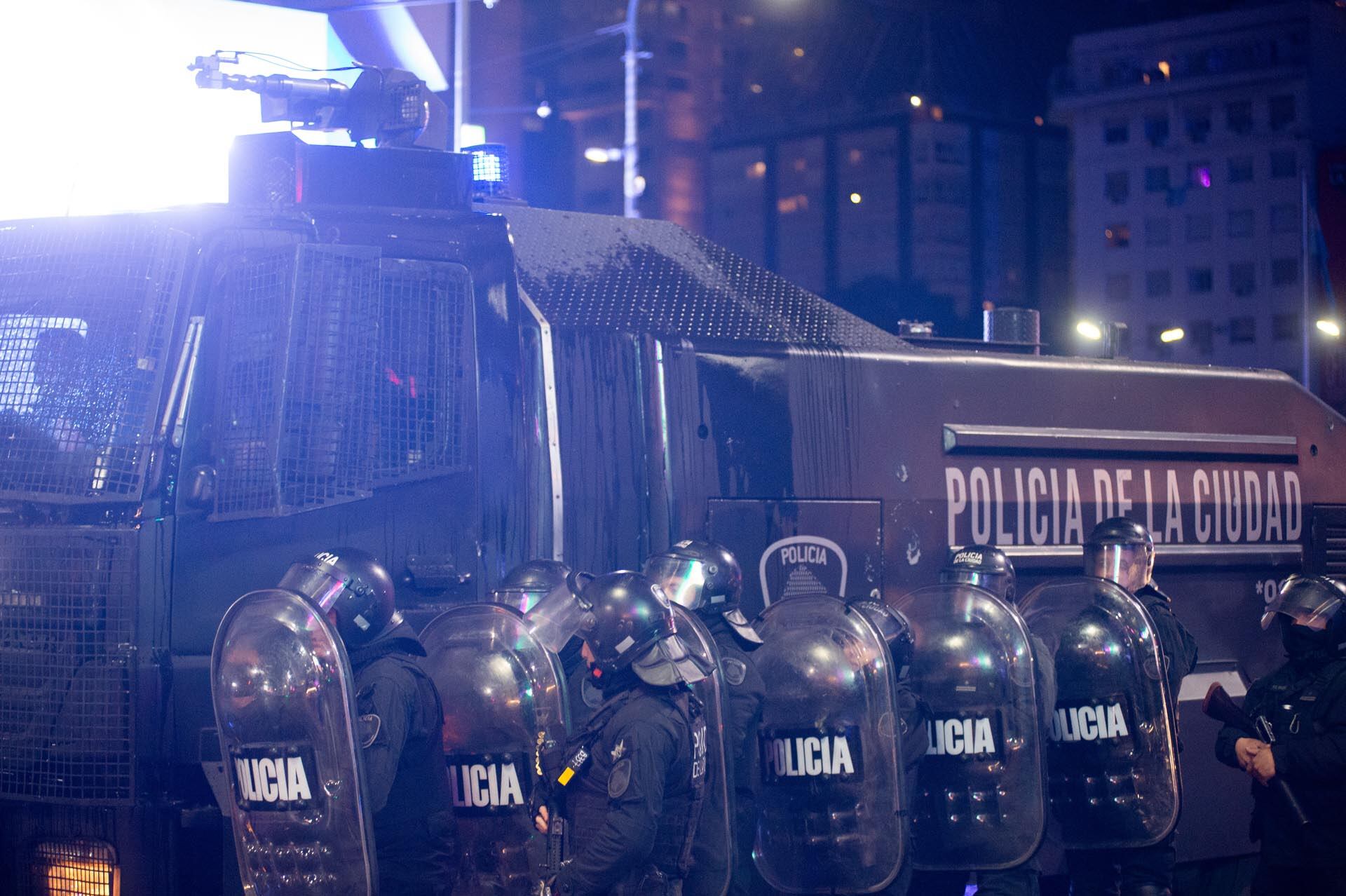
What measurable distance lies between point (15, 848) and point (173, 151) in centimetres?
301

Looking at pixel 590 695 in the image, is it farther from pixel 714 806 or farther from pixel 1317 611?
pixel 1317 611

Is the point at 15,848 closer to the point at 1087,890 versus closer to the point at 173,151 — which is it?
the point at 173,151

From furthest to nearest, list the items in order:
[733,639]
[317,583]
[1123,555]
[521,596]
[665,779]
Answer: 1. [1123,555]
2. [733,639]
3. [521,596]
4. [317,583]
5. [665,779]

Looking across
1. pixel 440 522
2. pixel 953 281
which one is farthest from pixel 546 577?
pixel 953 281

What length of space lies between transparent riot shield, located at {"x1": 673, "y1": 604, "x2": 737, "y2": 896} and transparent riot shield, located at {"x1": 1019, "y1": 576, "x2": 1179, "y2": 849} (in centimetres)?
205

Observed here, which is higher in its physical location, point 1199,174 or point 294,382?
point 1199,174

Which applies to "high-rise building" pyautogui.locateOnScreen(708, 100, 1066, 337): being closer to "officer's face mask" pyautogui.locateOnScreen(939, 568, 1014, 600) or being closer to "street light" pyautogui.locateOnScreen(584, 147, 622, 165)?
"street light" pyautogui.locateOnScreen(584, 147, 622, 165)

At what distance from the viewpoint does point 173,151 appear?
6.37 m

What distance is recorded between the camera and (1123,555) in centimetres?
688

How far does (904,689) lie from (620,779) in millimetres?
1913

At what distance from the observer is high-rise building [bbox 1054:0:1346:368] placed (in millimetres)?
45000

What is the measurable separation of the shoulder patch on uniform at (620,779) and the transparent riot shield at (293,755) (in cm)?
72

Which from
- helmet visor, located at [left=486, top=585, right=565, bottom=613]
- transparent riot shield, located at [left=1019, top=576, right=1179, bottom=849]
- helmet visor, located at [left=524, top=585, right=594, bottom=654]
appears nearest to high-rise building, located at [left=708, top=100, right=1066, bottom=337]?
transparent riot shield, located at [left=1019, top=576, right=1179, bottom=849]

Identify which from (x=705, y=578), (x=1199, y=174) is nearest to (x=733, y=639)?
(x=705, y=578)
